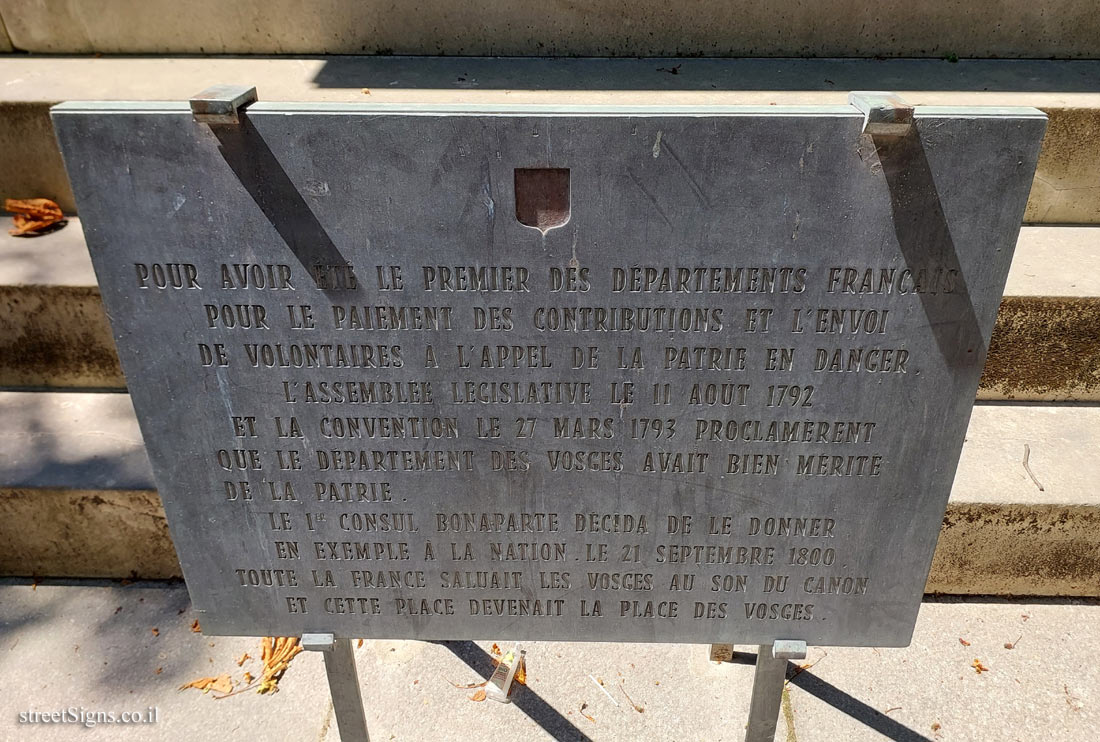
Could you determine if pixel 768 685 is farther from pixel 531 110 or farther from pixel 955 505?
pixel 531 110

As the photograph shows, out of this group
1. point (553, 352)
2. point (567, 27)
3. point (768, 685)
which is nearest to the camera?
point (553, 352)

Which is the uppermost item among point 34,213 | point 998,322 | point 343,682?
point 34,213

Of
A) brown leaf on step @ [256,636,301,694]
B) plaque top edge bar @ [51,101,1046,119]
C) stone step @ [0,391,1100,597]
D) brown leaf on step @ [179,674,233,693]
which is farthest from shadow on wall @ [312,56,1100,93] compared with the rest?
brown leaf on step @ [179,674,233,693]

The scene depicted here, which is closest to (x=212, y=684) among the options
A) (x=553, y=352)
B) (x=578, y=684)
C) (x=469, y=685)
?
(x=469, y=685)

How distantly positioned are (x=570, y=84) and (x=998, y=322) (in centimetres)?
208

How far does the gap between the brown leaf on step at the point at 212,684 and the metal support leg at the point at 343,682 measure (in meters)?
0.59

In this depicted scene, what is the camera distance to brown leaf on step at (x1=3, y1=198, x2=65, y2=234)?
9.99ft

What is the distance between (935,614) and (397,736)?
1.95m

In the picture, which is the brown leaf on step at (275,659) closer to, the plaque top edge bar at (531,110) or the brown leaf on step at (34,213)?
the plaque top edge bar at (531,110)

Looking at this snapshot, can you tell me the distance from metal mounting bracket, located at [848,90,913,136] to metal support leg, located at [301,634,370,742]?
1.73 m

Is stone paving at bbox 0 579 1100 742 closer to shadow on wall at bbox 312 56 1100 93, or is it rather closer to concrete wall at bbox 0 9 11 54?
shadow on wall at bbox 312 56 1100 93

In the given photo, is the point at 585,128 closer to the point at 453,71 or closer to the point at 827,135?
the point at 827,135

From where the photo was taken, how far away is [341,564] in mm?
1754

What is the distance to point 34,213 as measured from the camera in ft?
10.2
